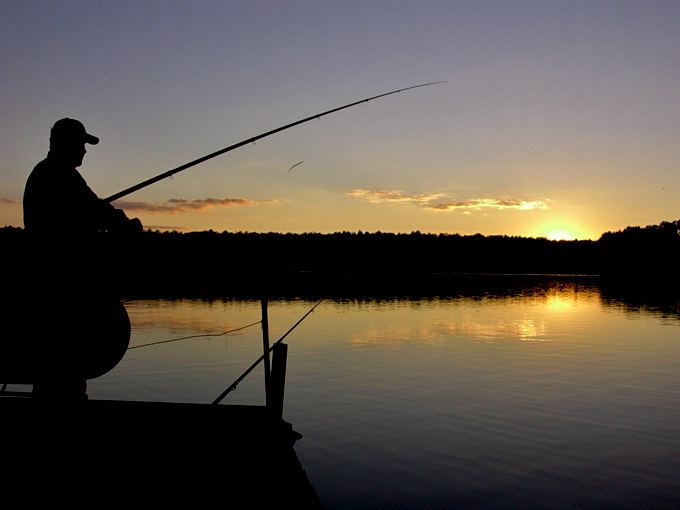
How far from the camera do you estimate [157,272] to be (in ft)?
17.3

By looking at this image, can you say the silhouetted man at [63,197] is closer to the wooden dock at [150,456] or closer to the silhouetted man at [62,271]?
the silhouetted man at [62,271]

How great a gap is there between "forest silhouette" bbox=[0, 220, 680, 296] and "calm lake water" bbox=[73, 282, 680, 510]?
8.38ft

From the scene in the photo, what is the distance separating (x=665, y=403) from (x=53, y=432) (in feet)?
37.5

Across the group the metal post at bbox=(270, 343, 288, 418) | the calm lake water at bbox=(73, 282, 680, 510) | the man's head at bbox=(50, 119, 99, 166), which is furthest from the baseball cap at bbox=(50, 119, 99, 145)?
the calm lake water at bbox=(73, 282, 680, 510)

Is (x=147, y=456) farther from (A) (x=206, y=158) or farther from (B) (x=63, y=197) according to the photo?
(A) (x=206, y=158)

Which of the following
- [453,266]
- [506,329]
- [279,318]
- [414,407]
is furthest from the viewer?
[453,266]

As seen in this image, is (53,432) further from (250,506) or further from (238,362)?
(238,362)

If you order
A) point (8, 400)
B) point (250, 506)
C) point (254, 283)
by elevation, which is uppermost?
point (254, 283)

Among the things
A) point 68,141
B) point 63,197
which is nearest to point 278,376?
point 63,197

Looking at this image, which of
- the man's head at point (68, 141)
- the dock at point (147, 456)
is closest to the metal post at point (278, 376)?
the dock at point (147, 456)

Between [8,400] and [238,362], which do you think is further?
[238,362]

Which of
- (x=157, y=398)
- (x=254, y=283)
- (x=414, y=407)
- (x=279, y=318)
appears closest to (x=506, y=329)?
(x=279, y=318)

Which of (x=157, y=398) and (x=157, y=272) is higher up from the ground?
(x=157, y=272)

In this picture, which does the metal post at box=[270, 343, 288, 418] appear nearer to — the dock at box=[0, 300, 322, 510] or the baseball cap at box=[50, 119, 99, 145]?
the dock at box=[0, 300, 322, 510]
